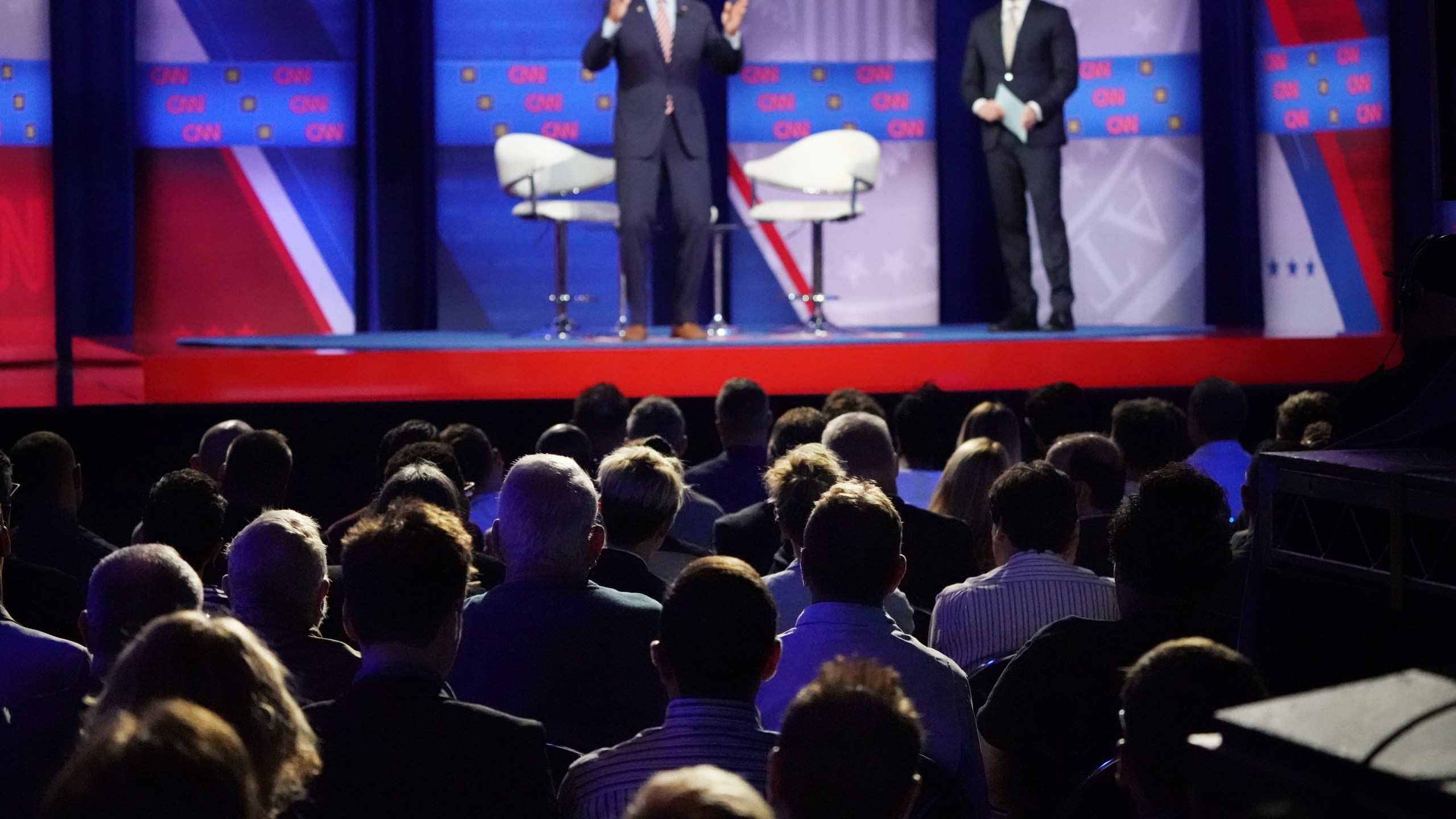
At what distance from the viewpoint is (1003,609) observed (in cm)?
269

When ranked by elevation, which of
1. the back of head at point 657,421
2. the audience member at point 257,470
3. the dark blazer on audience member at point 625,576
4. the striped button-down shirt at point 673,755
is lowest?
the striped button-down shirt at point 673,755

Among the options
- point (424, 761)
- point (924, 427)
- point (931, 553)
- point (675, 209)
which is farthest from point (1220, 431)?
point (424, 761)

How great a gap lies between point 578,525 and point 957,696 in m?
0.71

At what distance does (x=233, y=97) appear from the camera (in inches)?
359

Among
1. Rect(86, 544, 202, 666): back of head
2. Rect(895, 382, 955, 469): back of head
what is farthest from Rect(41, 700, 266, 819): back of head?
Rect(895, 382, 955, 469): back of head

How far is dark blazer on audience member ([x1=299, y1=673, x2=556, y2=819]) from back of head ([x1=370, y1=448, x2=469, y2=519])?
1.18 metres

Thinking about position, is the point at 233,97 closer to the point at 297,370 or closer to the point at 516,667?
the point at 297,370

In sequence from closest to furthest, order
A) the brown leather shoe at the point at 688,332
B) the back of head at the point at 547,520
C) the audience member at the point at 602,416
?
the back of head at the point at 547,520 < the audience member at the point at 602,416 < the brown leather shoe at the point at 688,332

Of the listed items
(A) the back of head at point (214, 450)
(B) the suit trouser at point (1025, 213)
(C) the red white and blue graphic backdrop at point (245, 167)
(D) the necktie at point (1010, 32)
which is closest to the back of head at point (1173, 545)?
(A) the back of head at point (214, 450)

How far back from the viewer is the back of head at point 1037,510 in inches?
110

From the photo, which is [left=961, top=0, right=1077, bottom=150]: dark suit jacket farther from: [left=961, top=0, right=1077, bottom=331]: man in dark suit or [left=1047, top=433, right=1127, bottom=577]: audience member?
[left=1047, top=433, right=1127, bottom=577]: audience member

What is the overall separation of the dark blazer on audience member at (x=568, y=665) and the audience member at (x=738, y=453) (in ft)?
6.29

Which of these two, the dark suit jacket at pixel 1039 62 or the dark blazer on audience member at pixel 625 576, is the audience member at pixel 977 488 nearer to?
the dark blazer on audience member at pixel 625 576

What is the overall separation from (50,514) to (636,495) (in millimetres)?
1646
